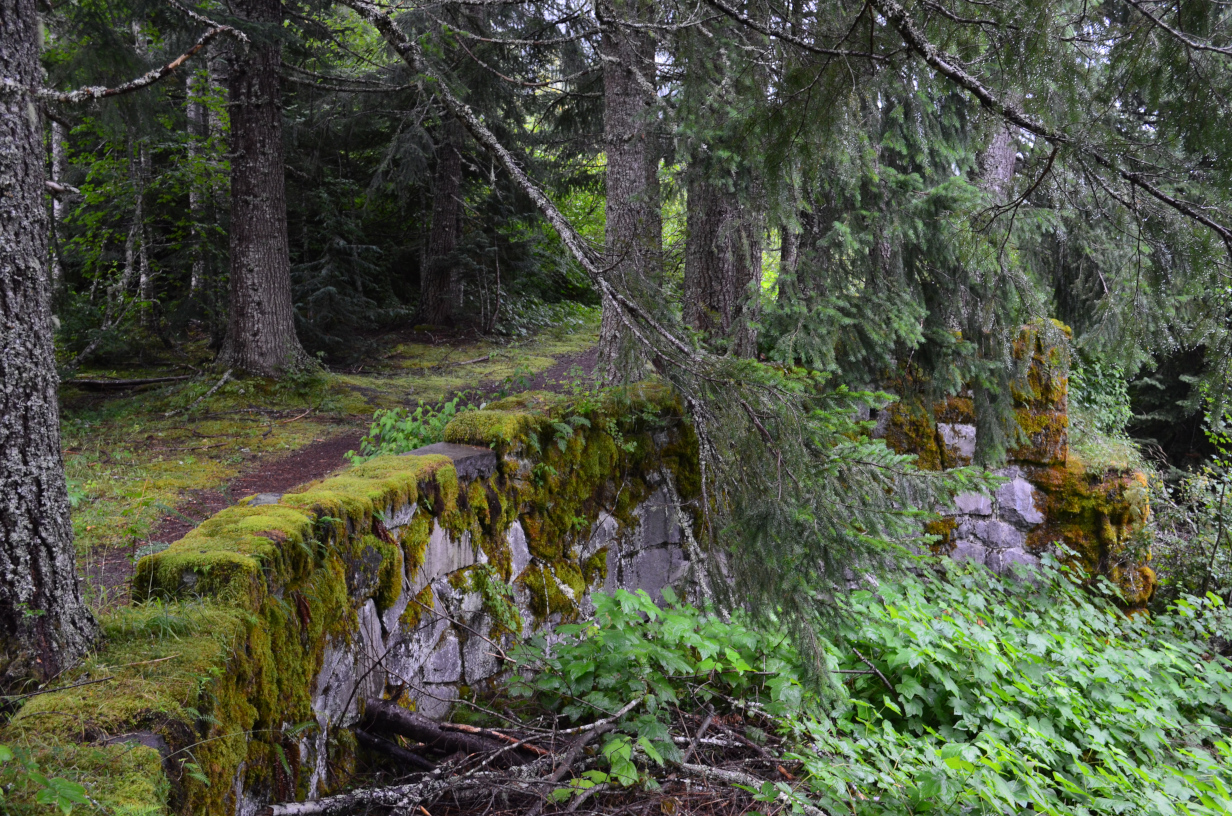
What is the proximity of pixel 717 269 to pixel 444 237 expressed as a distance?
24.4 ft

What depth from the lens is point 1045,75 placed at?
7.61 feet

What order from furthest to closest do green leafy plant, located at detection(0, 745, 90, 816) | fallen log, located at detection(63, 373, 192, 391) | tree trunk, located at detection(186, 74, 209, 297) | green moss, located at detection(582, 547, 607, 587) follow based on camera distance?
tree trunk, located at detection(186, 74, 209, 297), fallen log, located at detection(63, 373, 192, 391), green moss, located at detection(582, 547, 607, 587), green leafy plant, located at detection(0, 745, 90, 816)

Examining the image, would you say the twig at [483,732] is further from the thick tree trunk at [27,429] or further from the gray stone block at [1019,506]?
the gray stone block at [1019,506]

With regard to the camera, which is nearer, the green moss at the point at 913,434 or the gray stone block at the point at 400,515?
the gray stone block at the point at 400,515

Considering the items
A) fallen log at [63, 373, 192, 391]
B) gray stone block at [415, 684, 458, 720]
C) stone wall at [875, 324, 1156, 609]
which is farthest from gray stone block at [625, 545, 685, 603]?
fallen log at [63, 373, 192, 391]

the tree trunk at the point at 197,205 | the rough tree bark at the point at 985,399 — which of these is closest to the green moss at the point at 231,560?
the rough tree bark at the point at 985,399

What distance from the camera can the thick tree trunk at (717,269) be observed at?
5934mm

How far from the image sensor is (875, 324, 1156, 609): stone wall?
23.9 feet

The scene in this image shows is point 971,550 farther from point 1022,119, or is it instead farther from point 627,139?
point 1022,119

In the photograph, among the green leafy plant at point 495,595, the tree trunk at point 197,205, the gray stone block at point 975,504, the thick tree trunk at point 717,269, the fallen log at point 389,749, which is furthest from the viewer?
the tree trunk at point 197,205

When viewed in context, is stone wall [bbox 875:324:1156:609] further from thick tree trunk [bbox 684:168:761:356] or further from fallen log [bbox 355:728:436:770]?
fallen log [bbox 355:728:436:770]

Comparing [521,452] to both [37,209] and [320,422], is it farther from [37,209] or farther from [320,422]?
[320,422]

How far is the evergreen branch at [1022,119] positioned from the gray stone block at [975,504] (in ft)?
17.8

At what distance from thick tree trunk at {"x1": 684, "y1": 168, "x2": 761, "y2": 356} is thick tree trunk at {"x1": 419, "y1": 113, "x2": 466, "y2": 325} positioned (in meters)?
6.88
